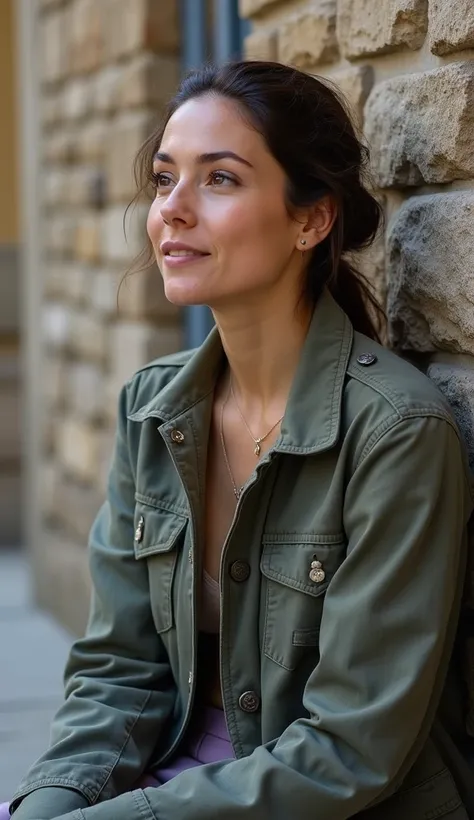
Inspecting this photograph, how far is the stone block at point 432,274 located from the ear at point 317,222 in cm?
16

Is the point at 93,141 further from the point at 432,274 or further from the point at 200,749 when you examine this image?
the point at 200,749

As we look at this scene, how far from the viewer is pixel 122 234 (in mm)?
4445

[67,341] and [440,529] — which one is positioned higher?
[440,529]

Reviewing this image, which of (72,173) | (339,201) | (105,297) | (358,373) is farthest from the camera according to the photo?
(72,173)

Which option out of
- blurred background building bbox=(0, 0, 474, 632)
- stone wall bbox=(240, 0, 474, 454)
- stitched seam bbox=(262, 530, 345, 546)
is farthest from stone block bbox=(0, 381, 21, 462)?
stitched seam bbox=(262, 530, 345, 546)

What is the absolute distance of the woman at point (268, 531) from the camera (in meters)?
1.97

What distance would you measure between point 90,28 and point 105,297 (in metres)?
0.99

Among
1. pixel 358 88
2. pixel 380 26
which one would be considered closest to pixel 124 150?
pixel 358 88

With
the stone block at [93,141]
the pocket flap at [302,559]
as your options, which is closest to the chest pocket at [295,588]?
the pocket flap at [302,559]

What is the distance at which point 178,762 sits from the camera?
7.76ft

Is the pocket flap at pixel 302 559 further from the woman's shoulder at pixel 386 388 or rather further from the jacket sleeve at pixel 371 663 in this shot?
the woman's shoulder at pixel 386 388

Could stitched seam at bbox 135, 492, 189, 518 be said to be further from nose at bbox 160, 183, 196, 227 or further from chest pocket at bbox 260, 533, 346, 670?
nose at bbox 160, 183, 196, 227

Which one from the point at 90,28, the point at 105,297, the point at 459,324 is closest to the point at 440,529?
the point at 459,324

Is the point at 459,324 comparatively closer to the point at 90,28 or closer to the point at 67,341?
the point at 90,28
